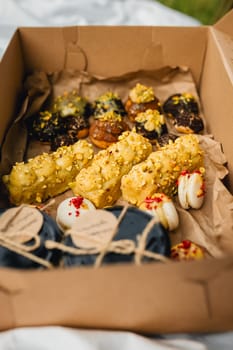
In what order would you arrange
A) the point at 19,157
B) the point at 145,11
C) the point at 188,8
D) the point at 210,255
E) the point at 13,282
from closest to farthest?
1. the point at 13,282
2. the point at 210,255
3. the point at 19,157
4. the point at 145,11
5. the point at 188,8

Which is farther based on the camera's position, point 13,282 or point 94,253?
point 94,253

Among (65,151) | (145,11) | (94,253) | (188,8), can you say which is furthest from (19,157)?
(188,8)

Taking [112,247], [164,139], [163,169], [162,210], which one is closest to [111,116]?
[164,139]

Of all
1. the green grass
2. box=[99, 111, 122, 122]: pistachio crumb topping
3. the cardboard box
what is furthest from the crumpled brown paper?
the green grass

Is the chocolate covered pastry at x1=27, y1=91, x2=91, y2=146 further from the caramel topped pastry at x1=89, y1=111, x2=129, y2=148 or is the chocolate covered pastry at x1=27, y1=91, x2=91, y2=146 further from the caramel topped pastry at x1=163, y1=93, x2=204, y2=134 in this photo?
the caramel topped pastry at x1=163, y1=93, x2=204, y2=134

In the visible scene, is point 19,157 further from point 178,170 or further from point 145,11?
point 145,11

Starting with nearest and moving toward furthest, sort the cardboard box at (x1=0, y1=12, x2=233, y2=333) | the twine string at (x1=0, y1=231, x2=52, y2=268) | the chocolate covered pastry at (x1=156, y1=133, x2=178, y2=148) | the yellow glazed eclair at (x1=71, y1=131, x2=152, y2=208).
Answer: the cardboard box at (x1=0, y1=12, x2=233, y2=333) < the twine string at (x1=0, y1=231, x2=52, y2=268) < the yellow glazed eclair at (x1=71, y1=131, x2=152, y2=208) < the chocolate covered pastry at (x1=156, y1=133, x2=178, y2=148)

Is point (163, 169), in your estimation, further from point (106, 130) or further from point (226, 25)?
point (226, 25)
